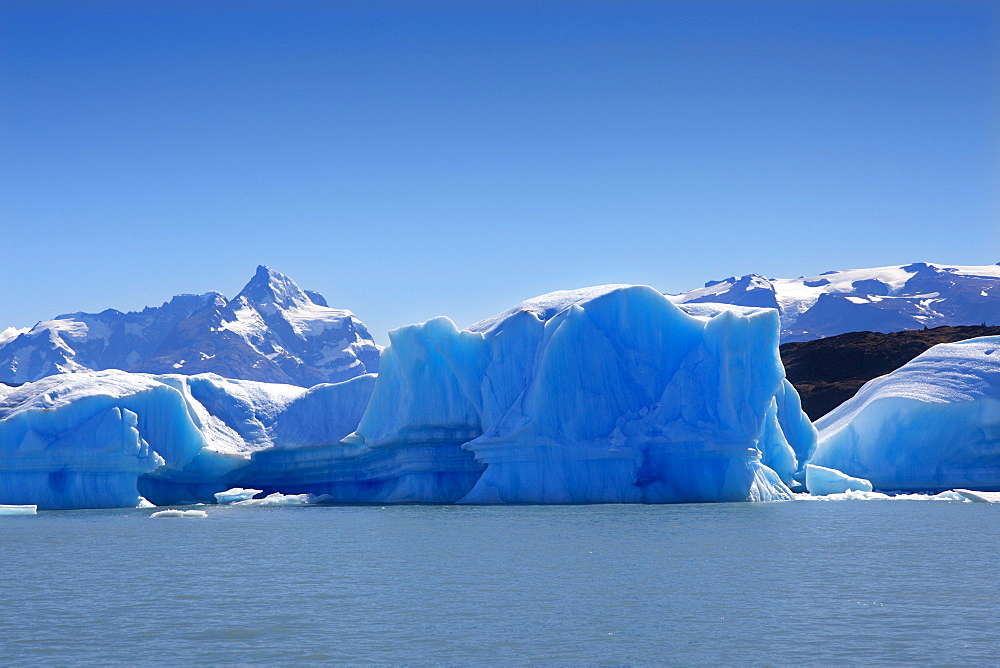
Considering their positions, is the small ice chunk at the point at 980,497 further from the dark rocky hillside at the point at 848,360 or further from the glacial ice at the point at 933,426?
the dark rocky hillside at the point at 848,360

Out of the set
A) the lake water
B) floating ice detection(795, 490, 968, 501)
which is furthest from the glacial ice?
the lake water

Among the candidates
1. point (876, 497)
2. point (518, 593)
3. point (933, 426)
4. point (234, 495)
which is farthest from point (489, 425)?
point (518, 593)

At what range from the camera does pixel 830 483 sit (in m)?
35.7

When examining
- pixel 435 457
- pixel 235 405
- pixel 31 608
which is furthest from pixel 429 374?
pixel 31 608

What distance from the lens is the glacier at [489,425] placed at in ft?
101

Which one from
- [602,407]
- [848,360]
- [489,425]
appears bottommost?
[489,425]

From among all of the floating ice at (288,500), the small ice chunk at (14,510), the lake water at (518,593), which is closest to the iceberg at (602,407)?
the floating ice at (288,500)

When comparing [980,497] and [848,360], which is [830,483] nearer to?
[980,497]

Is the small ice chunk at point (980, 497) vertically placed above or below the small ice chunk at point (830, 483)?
below

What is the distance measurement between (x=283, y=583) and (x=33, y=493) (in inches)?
913

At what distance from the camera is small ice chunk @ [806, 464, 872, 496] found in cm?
3556

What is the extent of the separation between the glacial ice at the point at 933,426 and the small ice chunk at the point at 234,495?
21050 mm

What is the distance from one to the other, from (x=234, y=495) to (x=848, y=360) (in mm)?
53229

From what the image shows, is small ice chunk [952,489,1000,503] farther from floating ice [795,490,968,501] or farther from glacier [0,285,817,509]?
glacier [0,285,817,509]
